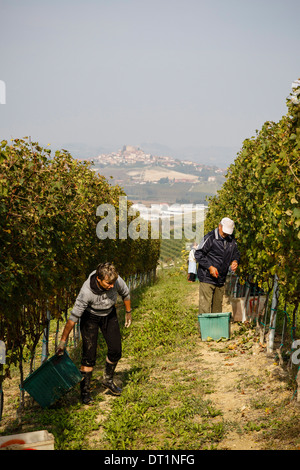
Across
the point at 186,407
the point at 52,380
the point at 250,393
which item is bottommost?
the point at 186,407

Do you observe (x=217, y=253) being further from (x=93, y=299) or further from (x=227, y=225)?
(x=93, y=299)

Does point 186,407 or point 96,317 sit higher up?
point 96,317

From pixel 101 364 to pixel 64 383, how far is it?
236 cm

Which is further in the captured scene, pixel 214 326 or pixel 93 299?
pixel 214 326

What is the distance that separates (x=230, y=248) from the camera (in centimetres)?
835

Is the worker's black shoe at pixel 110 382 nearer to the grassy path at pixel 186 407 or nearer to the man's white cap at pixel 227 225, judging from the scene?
the grassy path at pixel 186 407

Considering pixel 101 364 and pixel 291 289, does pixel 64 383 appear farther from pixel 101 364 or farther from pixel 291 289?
pixel 291 289

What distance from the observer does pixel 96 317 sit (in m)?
6.02

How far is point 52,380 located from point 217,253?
3.87m

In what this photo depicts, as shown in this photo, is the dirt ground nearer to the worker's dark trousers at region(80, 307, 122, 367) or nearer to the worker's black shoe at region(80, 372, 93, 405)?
the worker's dark trousers at region(80, 307, 122, 367)

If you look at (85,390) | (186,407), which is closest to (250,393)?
(186,407)

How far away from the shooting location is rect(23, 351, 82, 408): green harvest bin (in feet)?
18.7

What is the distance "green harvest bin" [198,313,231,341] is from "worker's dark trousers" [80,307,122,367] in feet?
8.41
